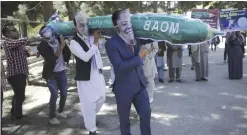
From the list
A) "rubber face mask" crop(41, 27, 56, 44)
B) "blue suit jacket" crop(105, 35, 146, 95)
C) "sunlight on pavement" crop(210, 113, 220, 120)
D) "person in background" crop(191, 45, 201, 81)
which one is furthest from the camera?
"person in background" crop(191, 45, 201, 81)

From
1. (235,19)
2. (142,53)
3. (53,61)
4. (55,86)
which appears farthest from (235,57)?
(142,53)

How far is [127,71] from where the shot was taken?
165 inches

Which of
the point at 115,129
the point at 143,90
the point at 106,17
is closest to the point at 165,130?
A: the point at 115,129

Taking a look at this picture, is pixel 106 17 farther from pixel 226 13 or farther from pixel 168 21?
pixel 226 13

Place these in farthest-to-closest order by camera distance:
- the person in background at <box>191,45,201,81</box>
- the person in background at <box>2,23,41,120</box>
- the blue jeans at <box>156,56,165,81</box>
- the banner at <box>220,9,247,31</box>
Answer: the blue jeans at <box>156,56,165,81</box> → the person in background at <box>191,45,201,81</box> → the banner at <box>220,9,247,31</box> → the person in background at <box>2,23,41,120</box>

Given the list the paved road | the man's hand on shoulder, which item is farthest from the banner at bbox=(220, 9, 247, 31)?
the man's hand on shoulder

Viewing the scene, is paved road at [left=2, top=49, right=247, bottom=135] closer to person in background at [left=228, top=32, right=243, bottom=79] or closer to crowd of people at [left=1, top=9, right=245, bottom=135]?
crowd of people at [left=1, top=9, right=245, bottom=135]

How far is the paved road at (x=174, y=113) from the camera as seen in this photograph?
5.64 m

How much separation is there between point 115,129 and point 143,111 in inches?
62.6

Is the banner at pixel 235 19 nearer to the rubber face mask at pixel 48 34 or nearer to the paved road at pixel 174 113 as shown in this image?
the paved road at pixel 174 113

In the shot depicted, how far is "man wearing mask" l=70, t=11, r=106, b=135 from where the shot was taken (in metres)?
4.98

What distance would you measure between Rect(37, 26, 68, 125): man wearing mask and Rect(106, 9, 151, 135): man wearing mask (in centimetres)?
169

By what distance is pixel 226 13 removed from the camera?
27.1ft

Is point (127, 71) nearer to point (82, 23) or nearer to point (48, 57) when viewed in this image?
point (82, 23)
